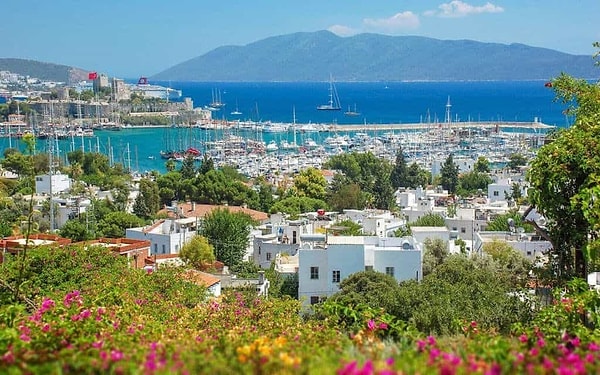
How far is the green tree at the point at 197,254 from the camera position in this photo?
20.5 metres

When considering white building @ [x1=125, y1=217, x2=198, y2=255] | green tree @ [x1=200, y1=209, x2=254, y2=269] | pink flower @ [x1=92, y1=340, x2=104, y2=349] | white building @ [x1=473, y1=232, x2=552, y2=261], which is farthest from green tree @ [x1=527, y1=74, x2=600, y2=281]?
white building @ [x1=125, y1=217, x2=198, y2=255]

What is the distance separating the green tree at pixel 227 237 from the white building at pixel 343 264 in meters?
7.30

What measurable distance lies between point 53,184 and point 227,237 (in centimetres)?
1768

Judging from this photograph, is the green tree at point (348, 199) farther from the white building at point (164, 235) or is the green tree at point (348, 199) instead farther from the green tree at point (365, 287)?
the green tree at point (365, 287)

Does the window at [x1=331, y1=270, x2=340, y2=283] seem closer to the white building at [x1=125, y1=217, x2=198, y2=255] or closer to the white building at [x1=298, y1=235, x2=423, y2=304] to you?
the white building at [x1=298, y1=235, x2=423, y2=304]

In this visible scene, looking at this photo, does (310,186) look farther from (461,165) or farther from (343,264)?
(343,264)

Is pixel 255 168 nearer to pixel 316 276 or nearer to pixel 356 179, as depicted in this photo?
pixel 356 179

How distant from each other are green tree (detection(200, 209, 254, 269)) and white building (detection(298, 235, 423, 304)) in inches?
288

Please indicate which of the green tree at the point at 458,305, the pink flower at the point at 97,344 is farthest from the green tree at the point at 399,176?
the pink flower at the point at 97,344

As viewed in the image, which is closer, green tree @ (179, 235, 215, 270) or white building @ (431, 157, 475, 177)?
green tree @ (179, 235, 215, 270)

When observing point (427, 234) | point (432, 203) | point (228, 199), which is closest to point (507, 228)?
point (427, 234)

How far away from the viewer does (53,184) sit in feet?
125

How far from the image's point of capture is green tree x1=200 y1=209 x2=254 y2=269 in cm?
2341

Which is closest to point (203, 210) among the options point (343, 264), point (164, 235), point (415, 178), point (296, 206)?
point (296, 206)
